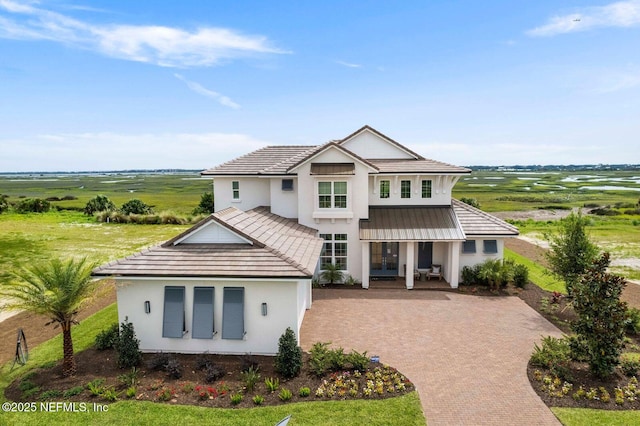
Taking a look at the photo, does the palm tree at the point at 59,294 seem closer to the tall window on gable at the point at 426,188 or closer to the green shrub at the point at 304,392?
the green shrub at the point at 304,392

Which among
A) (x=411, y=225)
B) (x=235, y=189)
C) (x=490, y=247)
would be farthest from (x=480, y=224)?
(x=235, y=189)

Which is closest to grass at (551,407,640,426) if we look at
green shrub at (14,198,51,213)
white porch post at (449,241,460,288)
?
white porch post at (449,241,460,288)

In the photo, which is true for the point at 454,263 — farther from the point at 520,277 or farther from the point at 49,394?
the point at 49,394

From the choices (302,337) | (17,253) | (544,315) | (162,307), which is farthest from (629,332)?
(17,253)

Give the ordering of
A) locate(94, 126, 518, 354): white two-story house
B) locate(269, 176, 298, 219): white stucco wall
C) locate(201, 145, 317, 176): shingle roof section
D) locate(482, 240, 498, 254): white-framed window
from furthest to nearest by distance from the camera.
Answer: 1. locate(201, 145, 317, 176): shingle roof section
2. locate(269, 176, 298, 219): white stucco wall
3. locate(482, 240, 498, 254): white-framed window
4. locate(94, 126, 518, 354): white two-story house

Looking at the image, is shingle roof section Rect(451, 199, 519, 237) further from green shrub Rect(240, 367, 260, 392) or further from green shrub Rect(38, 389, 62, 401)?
green shrub Rect(38, 389, 62, 401)

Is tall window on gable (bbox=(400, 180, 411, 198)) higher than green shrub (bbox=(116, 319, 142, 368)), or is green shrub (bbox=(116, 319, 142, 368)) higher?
tall window on gable (bbox=(400, 180, 411, 198))

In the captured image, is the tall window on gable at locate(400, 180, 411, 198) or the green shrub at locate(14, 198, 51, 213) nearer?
the tall window on gable at locate(400, 180, 411, 198)

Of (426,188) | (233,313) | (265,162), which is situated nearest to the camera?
(233,313)

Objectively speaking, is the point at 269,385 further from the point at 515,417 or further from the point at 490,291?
the point at 490,291
